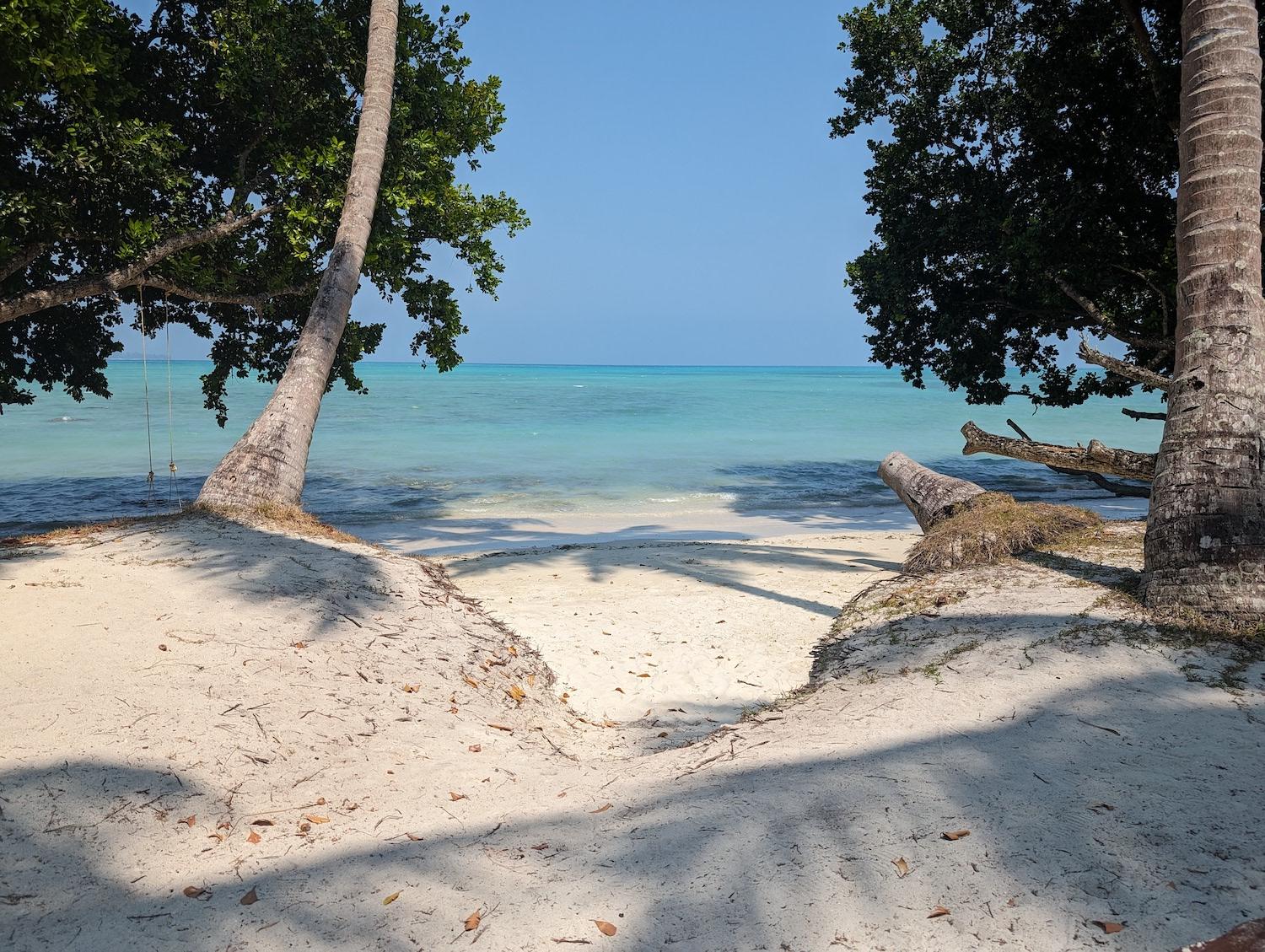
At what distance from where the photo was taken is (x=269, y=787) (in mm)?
3795

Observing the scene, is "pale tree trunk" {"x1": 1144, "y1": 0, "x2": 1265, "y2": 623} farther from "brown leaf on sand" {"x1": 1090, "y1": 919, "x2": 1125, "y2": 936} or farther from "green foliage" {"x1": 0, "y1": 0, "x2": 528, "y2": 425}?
"green foliage" {"x1": 0, "y1": 0, "x2": 528, "y2": 425}

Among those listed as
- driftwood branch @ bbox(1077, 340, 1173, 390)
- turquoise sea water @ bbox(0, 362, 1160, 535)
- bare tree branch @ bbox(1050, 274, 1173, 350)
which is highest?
bare tree branch @ bbox(1050, 274, 1173, 350)

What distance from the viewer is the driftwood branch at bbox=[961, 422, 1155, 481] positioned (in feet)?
22.0

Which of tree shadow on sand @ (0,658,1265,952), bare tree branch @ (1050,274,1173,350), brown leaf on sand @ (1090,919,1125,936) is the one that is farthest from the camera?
bare tree branch @ (1050,274,1173,350)

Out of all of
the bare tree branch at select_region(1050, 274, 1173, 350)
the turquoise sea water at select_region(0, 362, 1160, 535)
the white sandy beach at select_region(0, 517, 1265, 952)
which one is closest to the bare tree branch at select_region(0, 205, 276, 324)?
the white sandy beach at select_region(0, 517, 1265, 952)

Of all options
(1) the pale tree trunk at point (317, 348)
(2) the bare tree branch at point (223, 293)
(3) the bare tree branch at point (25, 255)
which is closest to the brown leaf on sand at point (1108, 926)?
(1) the pale tree trunk at point (317, 348)

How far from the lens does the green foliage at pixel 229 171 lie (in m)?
9.21

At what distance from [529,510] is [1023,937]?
1620 centimetres

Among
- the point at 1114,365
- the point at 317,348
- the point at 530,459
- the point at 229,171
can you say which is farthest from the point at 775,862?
the point at 530,459

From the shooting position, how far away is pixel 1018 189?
1225cm

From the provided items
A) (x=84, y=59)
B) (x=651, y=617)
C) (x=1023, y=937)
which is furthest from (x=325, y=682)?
(x=84, y=59)

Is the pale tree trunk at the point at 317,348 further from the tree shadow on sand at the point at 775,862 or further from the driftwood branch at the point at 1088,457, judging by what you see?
the driftwood branch at the point at 1088,457

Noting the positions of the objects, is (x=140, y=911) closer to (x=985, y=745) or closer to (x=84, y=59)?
(x=985, y=745)

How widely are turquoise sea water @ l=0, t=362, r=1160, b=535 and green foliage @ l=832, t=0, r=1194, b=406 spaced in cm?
607
